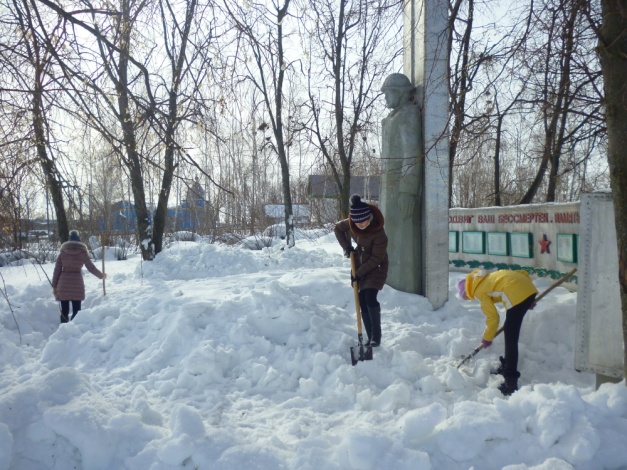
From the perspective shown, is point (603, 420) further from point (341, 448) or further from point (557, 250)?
point (557, 250)

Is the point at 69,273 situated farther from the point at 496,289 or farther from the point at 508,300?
the point at 508,300

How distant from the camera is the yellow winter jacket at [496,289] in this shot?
4.09 meters

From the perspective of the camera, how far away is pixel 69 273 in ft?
24.0

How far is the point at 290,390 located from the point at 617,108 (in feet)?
11.8

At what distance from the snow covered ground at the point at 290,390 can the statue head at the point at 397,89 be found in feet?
9.40

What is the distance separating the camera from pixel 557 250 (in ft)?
21.0

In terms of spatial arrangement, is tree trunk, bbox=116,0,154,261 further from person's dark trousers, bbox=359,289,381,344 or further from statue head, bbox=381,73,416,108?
statue head, bbox=381,73,416,108

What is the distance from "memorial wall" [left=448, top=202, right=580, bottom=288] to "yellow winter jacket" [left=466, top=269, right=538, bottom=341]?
2424 millimetres

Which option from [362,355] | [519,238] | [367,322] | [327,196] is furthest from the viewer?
[327,196]

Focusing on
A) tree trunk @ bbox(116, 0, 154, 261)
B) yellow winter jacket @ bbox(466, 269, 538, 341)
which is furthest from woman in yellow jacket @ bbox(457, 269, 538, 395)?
tree trunk @ bbox(116, 0, 154, 261)

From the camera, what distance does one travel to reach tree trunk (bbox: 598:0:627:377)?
3.41 meters

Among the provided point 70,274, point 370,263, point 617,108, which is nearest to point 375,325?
point 370,263

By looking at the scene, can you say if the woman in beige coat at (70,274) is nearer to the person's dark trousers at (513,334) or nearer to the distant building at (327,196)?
the person's dark trousers at (513,334)

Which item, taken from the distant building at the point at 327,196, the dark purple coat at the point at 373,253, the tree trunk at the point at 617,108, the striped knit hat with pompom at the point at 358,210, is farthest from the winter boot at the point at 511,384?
the distant building at the point at 327,196
